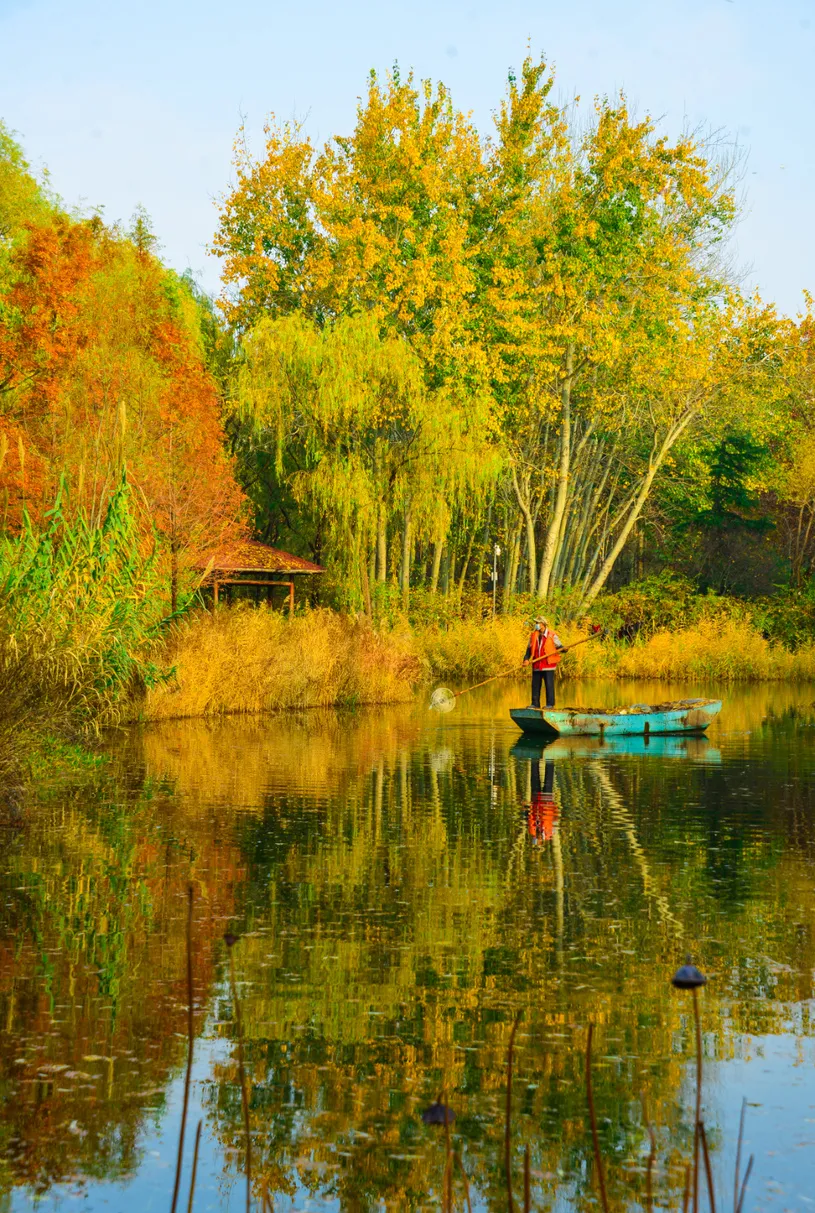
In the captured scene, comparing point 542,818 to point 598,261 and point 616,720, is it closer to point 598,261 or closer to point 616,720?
point 616,720

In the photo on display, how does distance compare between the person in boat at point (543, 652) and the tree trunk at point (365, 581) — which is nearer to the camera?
the person in boat at point (543, 652)

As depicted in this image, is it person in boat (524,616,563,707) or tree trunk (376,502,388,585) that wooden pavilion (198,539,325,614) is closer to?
tree trunk (376,502,388,585)

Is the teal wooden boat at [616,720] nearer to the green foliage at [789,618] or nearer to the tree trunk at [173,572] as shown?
the tree trunk at [173,572]

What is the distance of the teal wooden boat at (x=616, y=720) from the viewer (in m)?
25.1

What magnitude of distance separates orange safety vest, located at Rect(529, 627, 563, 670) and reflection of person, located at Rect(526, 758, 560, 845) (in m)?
6.47

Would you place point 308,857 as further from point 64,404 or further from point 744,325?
point 744,325

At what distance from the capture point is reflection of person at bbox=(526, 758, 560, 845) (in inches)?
570

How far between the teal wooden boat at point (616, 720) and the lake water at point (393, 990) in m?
7.68

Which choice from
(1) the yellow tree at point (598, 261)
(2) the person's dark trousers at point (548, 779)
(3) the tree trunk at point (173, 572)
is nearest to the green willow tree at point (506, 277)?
(1) the yellow tree at point (598, 261)

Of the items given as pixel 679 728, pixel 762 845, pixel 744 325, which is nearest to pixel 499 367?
pixel 744 325

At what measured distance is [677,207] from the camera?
4444cm

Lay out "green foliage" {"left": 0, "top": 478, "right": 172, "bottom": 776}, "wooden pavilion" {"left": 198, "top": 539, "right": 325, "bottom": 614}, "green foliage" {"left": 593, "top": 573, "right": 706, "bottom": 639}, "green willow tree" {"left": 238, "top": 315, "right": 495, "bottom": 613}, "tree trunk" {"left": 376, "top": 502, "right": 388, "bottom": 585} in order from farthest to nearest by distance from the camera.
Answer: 1. "green foliage" {"left": 593, "top": 573, "right": 706, "bottom": 639}
2. "tree trunk" {"left": 376, "top": 502, "right": 388, "bottom": 585}
3. "green willow tree" {"left": 238, "top": 315, "right": 495, "bottom": 613}
4. "wooden pavilion" {"left": 198, "top": 539, "right": 325, "bottom": 614}
5. "green foliage" {"left": 0, "top": 478, "right": 172, "bottom": 776}

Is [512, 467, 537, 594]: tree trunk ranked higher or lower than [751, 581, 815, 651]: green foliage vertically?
higher

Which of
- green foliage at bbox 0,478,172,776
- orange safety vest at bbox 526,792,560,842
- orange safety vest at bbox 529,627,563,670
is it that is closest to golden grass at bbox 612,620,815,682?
orange safety vest at bbox 529,627,563,670
